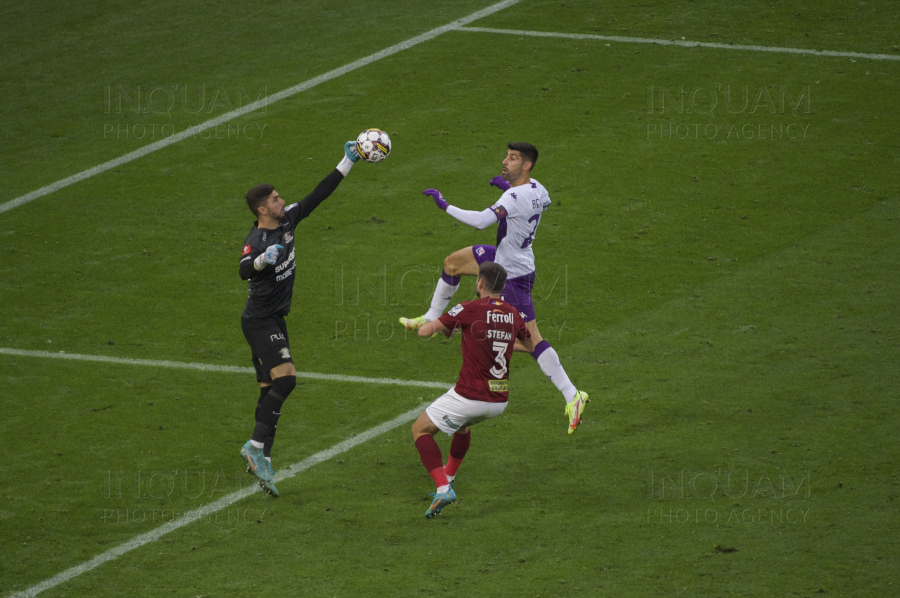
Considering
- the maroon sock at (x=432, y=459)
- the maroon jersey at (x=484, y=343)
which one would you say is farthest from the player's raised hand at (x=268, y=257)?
the maroon sock at (x=432, y=459)

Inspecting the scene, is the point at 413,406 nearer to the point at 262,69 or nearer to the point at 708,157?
the point at 708,157

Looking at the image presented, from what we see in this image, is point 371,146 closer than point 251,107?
Yes

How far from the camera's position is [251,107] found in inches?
794

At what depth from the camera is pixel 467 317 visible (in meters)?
9.05

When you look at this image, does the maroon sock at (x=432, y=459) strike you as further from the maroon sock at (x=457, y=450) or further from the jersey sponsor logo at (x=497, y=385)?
the jersey sponsor logo at (x=497, y=385)

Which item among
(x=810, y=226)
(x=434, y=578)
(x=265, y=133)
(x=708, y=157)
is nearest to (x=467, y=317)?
(x=434, y=578)

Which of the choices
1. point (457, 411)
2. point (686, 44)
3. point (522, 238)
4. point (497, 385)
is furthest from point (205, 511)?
point (686, 44)

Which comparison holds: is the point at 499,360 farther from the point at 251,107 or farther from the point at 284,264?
the point at 251,107

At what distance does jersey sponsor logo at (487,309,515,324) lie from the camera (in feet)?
29.7

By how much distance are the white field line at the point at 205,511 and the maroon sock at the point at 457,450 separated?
1439 mm

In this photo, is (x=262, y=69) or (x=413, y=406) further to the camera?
(x=262, y=69)

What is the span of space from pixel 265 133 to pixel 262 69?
3.10m

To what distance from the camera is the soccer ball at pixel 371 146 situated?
419 inches

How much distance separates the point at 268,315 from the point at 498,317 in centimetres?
226
